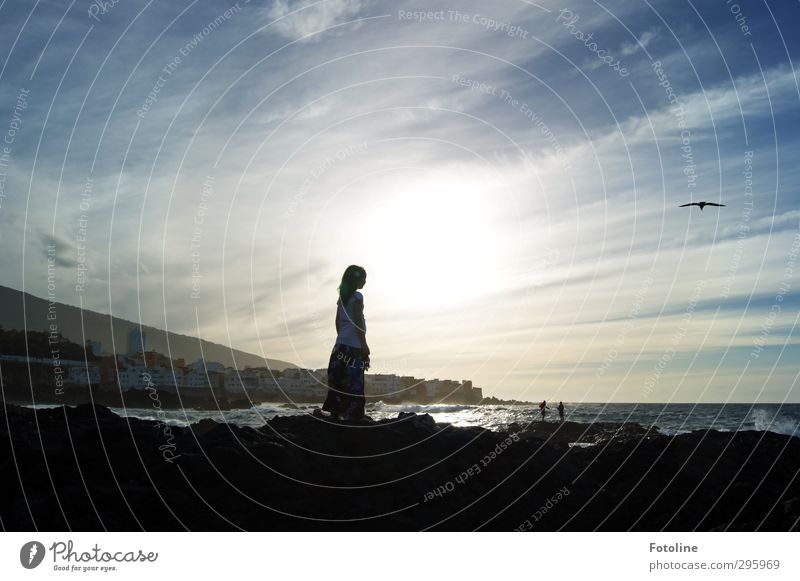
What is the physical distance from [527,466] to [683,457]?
656 cm

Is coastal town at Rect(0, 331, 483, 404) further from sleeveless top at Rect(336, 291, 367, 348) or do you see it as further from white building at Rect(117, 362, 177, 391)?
sleeveless top at Rect(336, 291, 367, 348)

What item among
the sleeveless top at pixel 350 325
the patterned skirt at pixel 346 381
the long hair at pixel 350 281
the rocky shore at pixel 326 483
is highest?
the long hair at pixel 350 281

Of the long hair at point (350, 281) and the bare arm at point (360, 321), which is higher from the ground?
the long hair at point (350, 281)

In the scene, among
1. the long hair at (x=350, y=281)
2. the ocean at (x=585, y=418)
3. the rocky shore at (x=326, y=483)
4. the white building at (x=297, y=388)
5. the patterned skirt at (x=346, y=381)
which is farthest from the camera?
the white building at (x=297, y=388)

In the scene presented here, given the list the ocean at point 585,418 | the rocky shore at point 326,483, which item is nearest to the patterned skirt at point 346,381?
the rocky shore at point 326,483

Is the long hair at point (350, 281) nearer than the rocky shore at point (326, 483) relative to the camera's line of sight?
No

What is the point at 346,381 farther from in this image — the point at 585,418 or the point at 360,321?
the point at 585,418

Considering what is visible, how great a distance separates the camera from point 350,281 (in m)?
15.7

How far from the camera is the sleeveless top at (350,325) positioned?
15508 mm

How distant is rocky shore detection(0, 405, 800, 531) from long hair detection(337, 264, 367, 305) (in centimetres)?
281

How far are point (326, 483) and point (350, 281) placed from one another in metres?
4.57

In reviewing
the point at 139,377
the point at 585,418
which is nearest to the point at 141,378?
the point at 139,377

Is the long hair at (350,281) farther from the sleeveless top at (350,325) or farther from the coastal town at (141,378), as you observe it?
the coastal town at (141,378)
